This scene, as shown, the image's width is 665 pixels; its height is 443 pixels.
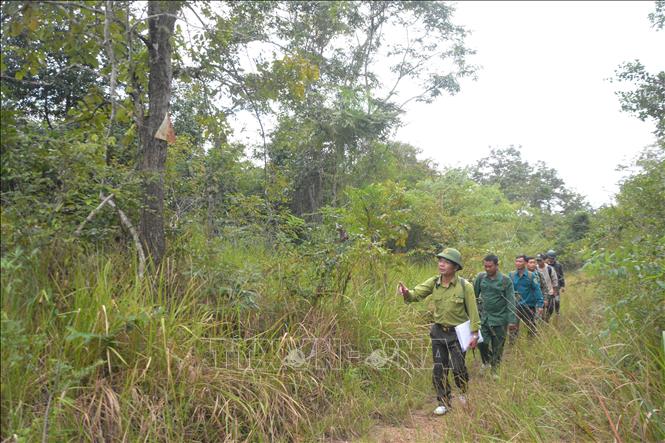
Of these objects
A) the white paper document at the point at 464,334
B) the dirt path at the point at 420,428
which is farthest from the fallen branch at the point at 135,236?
the white paper document at the point at 464,334

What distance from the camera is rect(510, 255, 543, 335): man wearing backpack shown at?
7516 millimetres

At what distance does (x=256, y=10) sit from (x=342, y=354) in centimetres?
405

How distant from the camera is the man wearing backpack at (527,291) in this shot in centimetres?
752

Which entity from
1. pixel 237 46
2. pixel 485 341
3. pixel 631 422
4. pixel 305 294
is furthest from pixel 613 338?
pixel 237 46

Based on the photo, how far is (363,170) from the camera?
1564 centimetres

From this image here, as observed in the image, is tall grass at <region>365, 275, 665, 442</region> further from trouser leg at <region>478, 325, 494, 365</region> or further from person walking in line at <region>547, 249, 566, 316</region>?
person walking in line at <region>547, 249, 566, 316</region>

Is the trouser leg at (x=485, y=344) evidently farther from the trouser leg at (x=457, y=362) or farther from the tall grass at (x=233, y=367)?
the trouser leg at (x=457, y=362)

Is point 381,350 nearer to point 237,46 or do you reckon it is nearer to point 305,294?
point 305,294

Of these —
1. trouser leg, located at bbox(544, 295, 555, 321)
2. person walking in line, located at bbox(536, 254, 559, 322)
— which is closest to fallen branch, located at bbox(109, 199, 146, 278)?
person walking in line, located at bbox(536, 254, 559, 322)

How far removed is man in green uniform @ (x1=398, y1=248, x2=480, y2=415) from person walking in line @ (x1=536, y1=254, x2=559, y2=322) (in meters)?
4.20

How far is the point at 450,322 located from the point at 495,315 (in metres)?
1.44

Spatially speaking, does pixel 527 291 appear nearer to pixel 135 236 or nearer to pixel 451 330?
pixel 451 330

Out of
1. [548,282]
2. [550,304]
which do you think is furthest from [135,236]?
[550,304]

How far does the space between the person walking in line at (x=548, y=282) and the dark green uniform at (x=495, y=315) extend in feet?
9.02
